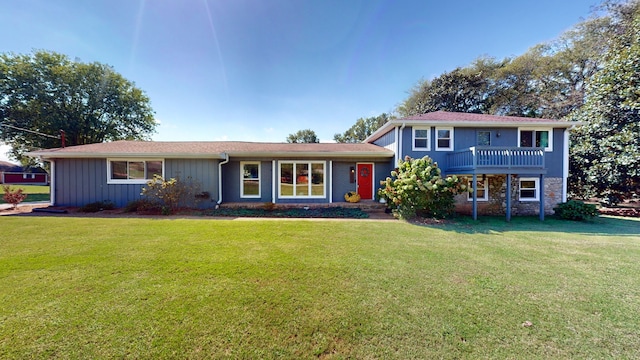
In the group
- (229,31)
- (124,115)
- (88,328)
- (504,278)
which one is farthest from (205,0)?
(124,115)

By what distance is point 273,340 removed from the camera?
2.29m

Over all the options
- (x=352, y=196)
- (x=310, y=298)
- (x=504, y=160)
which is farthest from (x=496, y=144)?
(x=310, y=298)

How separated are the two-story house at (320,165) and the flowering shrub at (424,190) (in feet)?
5.51

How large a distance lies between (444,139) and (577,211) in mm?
5843

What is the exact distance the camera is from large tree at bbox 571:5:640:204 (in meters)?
9.96

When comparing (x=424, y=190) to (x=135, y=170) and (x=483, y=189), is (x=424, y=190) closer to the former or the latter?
(x=483, y=189)

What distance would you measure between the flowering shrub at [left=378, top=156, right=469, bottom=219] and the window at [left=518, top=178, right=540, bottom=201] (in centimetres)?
446

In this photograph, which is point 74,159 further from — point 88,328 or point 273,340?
point 273,340

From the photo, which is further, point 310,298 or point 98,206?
point 98,206

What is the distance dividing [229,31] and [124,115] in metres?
18.6

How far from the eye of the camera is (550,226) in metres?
8.16

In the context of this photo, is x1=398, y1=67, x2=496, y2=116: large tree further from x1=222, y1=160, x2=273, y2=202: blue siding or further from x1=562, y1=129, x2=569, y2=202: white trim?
x1=222, y1=160, x2=273, y2=202: blue siding

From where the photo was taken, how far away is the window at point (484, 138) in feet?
35.2

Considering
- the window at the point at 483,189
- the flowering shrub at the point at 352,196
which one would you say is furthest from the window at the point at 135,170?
the window at the point at 483,189
